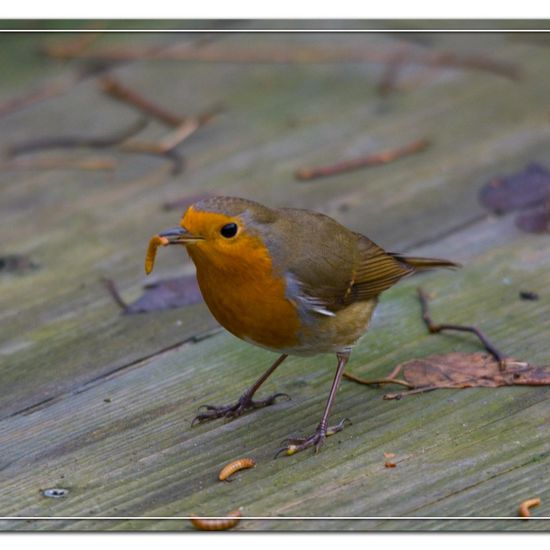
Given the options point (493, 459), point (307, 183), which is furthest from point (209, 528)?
point (307, 183)

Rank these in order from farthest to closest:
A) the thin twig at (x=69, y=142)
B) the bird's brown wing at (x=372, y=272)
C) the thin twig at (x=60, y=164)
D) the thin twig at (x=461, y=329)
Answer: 1. the thin twig at (x=69, y=142)
2. the thin twig at (x=60, y=164)
3. the bird's brown wing at (x=372, y=272)
4. the thin twig at (x=461, y=329)

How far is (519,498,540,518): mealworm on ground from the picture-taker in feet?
7.93

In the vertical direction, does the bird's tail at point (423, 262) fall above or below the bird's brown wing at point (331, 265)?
below

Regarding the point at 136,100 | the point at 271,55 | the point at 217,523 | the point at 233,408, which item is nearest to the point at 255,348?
the point at 233,408

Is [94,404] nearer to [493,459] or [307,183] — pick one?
[493,459]

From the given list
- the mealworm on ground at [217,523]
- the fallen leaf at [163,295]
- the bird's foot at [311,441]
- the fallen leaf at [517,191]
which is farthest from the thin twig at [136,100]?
the mealworm on ground at [217,523]

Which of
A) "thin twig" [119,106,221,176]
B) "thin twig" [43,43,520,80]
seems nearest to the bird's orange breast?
"thin twig" [119,106,221,176]

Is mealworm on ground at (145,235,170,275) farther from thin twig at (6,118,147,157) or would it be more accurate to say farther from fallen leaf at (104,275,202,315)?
thin twig at (6,118,147,157)

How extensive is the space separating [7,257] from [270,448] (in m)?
1.58

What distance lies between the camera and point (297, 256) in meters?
3.38

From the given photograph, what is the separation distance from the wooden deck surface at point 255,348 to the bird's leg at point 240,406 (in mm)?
36

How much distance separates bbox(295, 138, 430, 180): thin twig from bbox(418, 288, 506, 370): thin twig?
3.34 feet

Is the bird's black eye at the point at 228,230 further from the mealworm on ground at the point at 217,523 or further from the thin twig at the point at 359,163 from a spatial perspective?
the thin twig at the point at 359,163

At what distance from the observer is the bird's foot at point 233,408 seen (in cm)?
305
